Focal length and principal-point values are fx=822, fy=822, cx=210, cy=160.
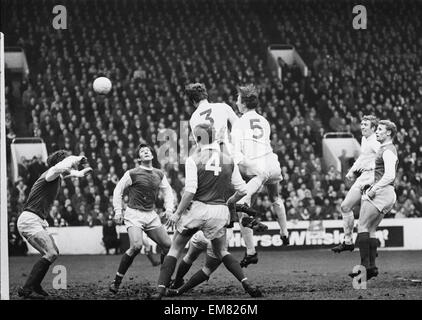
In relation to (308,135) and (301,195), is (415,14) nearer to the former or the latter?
(308,135)

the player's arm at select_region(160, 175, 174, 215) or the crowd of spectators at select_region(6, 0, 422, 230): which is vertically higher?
the crowd of spectators at select_region(6, 0, 422, 230)

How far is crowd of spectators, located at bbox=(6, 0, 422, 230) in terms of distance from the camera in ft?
80.8

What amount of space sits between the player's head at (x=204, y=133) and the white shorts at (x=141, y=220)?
2.40 m

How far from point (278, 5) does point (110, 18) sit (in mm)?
7586

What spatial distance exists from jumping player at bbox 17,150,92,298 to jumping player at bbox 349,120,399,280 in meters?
4.37

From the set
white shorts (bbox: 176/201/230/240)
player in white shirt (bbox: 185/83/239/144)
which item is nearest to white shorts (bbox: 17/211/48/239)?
white shorts (bbox: 176/201/230/240)

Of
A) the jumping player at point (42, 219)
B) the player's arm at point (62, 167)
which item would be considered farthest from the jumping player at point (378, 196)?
the player's arm at point (62, 167)

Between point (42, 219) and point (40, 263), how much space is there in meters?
0.70

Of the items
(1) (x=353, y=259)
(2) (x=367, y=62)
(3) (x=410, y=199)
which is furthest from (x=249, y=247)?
(2) (x=367, y=62)

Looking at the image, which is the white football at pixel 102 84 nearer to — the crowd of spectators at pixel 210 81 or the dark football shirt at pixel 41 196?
the dark football shirt at pixel 41 196

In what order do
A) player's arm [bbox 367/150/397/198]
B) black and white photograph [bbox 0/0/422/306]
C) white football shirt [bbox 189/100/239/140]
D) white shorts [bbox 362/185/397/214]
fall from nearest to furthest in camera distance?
black and white photograph [bbox 0/0/422/306]
white football shirt [bbox 189/100/239/140]
player's arm [bbox 367/150/397/198]
white shorts [bbox 362/185/397/214]

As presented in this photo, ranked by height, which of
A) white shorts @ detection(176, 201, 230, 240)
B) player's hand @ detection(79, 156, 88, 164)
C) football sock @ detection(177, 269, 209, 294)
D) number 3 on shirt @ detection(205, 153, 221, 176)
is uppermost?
player's hand @ detection(79, 156, 88, 164)

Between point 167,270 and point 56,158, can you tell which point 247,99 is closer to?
point 56,158

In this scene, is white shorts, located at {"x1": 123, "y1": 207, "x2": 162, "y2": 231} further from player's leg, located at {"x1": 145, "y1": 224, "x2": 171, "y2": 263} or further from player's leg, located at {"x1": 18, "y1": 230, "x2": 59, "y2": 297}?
player's leg, located at {"x1": 18, "y1": 230, "x2": 59, "y2": 297}
